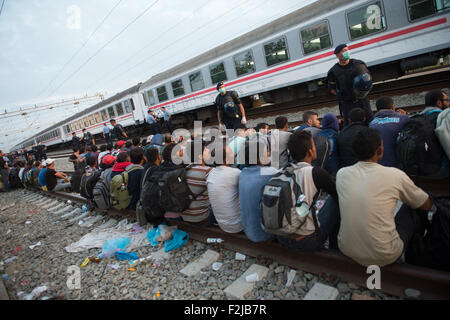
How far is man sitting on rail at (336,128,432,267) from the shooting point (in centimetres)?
176

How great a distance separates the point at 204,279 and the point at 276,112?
28.6 feet

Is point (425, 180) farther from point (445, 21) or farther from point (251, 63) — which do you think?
point (251, 63)

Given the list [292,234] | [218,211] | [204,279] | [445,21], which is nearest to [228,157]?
[218,211]

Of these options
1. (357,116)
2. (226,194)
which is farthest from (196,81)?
(226,194)

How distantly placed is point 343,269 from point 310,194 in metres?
0.73

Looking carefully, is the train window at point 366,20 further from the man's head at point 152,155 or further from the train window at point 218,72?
the man's head at point 152,155

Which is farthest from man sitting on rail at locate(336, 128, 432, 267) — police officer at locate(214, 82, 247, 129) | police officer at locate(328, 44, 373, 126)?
police officer at locate(214, 82, 247, 129)

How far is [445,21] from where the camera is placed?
21.8 feet

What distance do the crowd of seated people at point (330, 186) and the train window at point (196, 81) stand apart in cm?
921

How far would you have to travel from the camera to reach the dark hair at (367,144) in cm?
183

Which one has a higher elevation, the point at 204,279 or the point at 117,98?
the point at 117,98

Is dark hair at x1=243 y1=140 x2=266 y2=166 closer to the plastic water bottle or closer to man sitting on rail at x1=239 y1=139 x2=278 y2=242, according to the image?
man sitting on rail at x1=239 y1=139 x2=278 y2=242

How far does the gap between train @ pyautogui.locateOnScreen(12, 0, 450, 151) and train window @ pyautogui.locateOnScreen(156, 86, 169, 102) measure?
156mm

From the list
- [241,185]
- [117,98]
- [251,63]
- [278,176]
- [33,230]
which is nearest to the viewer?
[278,176]
